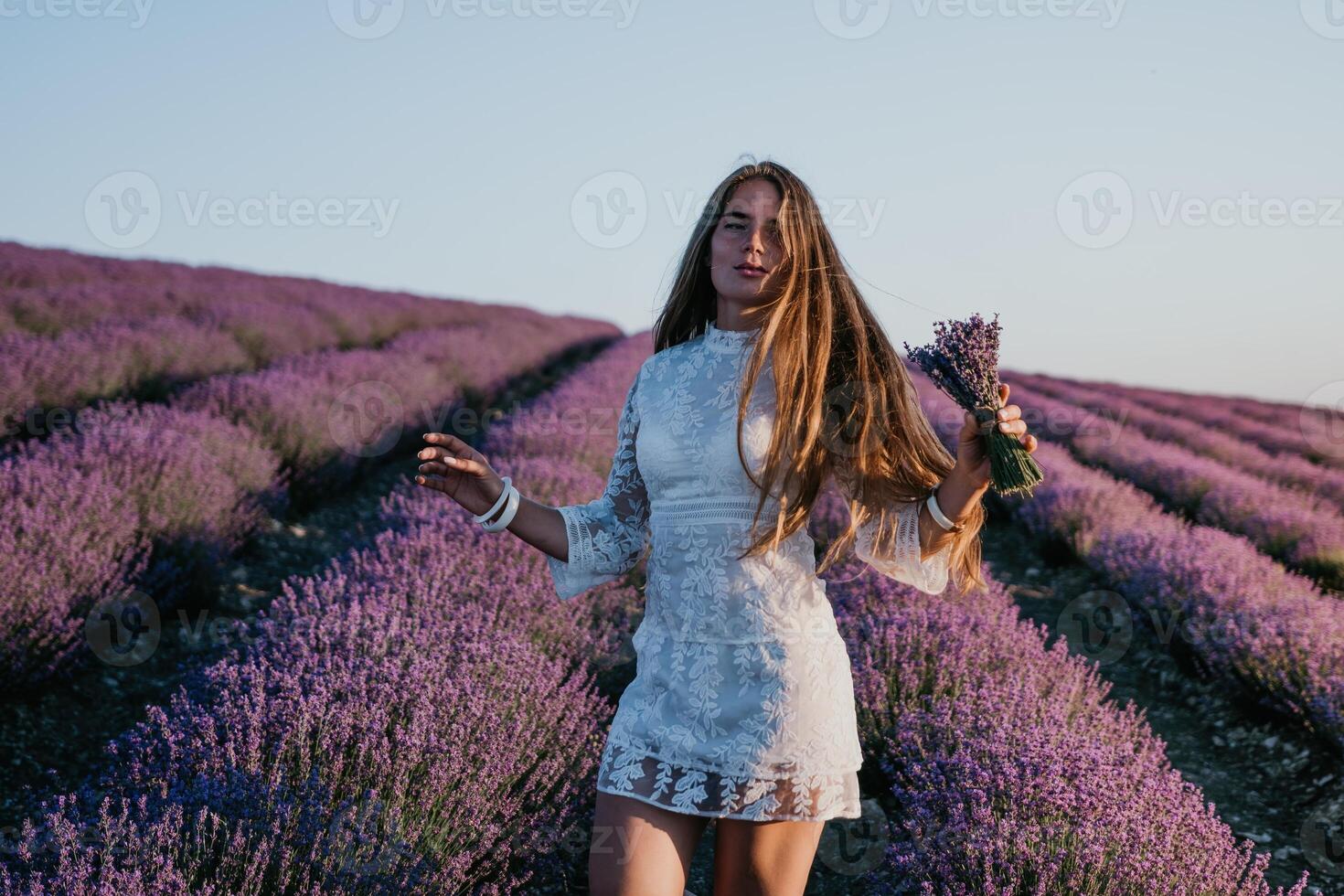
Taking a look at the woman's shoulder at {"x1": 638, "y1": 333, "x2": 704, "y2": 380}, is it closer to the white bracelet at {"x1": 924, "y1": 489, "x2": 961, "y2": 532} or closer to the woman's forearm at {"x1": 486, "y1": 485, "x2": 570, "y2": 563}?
the woman's forearm at {"x1": 486, "y1": 485, "x2": 570, "y2": 563}

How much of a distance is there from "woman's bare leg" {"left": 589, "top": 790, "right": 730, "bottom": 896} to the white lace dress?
3 centimetres

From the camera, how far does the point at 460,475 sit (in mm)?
1854

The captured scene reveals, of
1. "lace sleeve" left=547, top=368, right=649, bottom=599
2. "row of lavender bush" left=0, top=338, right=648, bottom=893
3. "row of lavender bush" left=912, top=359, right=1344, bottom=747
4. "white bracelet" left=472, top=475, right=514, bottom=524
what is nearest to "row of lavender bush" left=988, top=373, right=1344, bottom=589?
"row of lavender bush" left=912, top=359, right=1344, bottom=747

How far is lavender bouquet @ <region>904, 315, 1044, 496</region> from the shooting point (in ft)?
5.20

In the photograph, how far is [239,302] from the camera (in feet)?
41.3

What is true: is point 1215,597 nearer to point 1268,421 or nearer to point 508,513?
point 508,513

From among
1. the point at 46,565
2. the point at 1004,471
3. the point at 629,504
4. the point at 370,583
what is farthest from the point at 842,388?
the point at 46,565

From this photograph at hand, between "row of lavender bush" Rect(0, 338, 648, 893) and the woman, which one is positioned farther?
"row of lavender bush" Rect(0, 338, 648, 893)

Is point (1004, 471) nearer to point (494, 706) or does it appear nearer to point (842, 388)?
point (842, 388)

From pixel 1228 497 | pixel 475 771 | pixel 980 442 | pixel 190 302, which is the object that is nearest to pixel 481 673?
pixel 475 771

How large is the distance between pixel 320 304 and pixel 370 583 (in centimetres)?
1217

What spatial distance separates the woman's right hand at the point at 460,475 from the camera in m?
1.81

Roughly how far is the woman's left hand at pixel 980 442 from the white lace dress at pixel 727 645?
5.9 inches

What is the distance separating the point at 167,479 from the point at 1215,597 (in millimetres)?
5127
